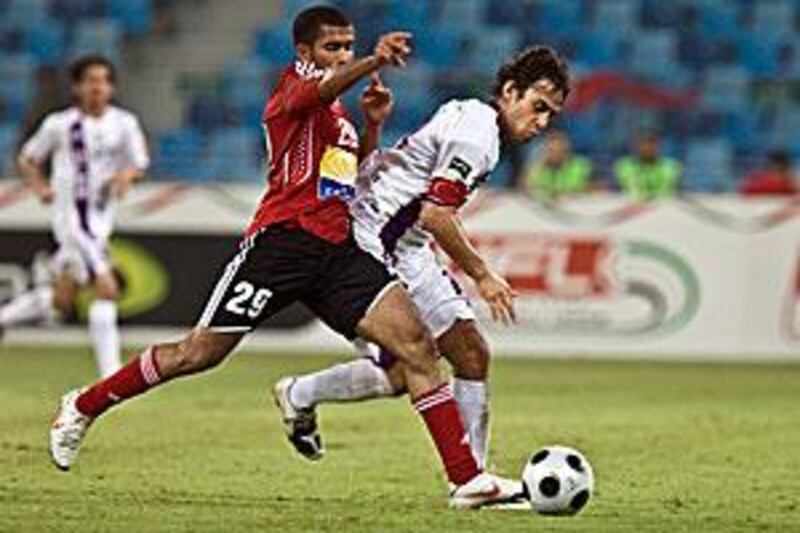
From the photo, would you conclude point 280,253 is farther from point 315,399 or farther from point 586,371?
point 586,371

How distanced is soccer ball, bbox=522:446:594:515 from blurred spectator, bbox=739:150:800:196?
41.8 ft

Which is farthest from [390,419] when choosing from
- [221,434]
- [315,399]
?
[315,399]

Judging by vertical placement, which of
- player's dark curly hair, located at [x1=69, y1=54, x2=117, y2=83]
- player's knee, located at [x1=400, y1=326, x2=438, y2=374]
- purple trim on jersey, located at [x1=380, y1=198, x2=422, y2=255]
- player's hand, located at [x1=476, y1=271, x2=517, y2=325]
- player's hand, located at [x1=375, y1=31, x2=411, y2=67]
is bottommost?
player's knee, located at [x1=400, y1=326, x2=438, y2=374]

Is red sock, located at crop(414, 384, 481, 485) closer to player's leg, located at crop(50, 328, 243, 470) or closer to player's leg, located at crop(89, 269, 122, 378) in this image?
Answer: player's leg, located at crop(50, 328, 243, 470)

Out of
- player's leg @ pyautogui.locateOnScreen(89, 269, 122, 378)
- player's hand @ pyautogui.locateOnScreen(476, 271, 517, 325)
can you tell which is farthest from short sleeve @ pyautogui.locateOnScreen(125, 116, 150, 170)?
player's hand @ pyautogui.locateOnScreen(476, 271, 517, 325)

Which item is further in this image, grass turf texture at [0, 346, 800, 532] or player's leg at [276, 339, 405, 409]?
player's leg at [276, 339, 405, 409]

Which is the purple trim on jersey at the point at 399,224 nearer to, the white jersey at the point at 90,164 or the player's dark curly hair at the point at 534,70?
the player's dark curly hair at the point at 534,70

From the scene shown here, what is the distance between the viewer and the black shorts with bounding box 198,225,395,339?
9352 millimetres

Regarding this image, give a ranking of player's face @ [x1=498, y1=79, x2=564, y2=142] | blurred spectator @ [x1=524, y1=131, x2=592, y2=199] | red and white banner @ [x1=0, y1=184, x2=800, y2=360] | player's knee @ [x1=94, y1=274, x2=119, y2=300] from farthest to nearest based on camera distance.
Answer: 1. blurred spectator @ [x1=524, y1=131, x2=592, y2=199]
2. red and white banner @ [x1=0, y1=184, x2=800, y2=360]
3. player's knee @ [x1=94, y1=274, x2=119, y2=300]
4. player's face @ [x1=498, y1=79, x2=564, y2=142]

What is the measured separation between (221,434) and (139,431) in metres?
0.45

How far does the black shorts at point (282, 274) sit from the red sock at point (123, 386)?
0.43 metres

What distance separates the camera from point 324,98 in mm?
8977

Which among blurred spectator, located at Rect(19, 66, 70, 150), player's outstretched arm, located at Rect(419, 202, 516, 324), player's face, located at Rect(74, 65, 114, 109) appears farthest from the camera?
blurred spectator, located at Rect(19, 66, 70, 150)

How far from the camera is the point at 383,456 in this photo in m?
11.5
